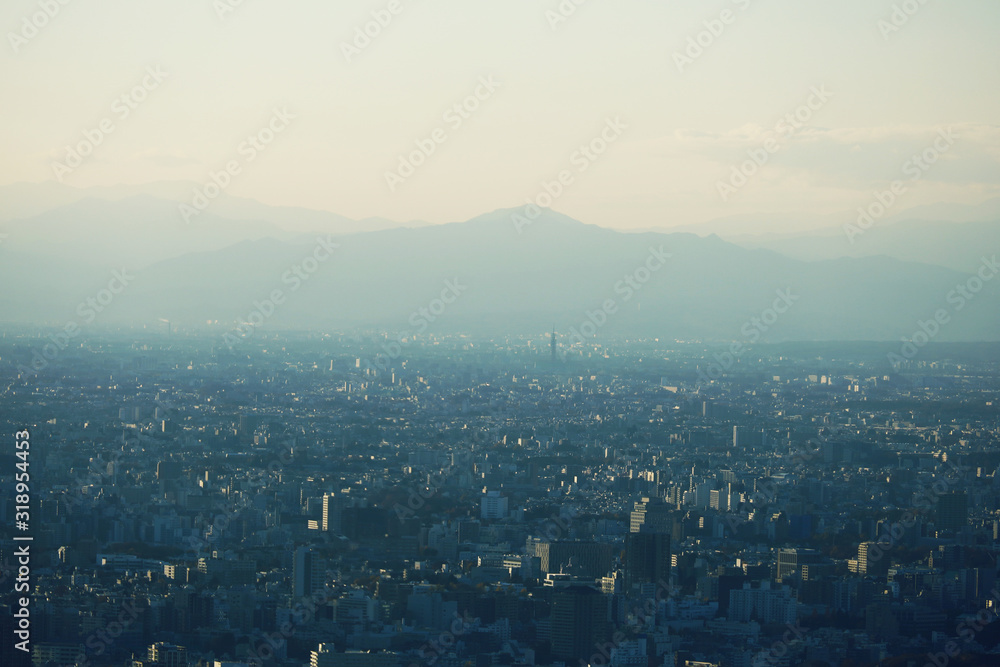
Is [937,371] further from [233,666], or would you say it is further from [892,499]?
[233,666]

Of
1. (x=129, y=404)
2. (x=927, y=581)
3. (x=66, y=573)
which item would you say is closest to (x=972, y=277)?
(x=129, y=404)

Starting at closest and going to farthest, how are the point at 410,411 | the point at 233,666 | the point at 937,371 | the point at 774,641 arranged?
A: the point at 233,666 < the point at 774,641 < the point at 410,411 < the point at 937,371

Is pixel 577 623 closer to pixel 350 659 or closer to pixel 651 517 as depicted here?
pixel 350 659

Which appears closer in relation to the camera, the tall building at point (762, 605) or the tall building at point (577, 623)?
the tall building at point (577, 623)

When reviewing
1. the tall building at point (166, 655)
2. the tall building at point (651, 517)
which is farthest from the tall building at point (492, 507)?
the tall building at point (166, 655)

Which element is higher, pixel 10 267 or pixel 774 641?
pixel 10 267

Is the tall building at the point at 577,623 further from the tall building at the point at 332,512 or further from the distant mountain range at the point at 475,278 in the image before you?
the distant mountain range at the point at 475,278

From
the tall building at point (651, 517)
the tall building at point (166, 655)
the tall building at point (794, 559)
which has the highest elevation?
the tall building at point (651, 517)
